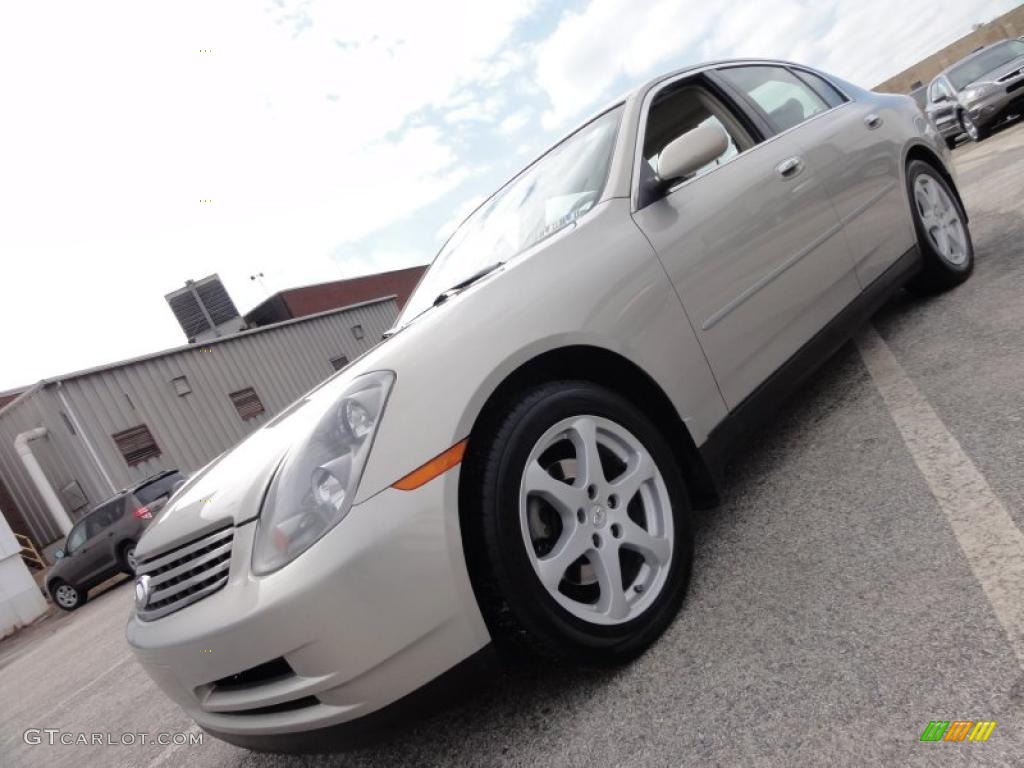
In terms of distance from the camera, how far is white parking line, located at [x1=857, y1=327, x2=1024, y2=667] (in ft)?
4.57

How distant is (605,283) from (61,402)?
1509cm

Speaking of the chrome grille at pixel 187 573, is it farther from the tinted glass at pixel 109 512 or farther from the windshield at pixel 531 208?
the tinted glass at pixel 109 512

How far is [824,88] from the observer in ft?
11.1

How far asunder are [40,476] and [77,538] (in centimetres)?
497

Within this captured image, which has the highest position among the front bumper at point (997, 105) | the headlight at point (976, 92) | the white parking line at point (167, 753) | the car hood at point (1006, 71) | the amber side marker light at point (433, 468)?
the car hood at point (1006, 71)

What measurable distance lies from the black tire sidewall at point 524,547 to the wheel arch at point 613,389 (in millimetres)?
61

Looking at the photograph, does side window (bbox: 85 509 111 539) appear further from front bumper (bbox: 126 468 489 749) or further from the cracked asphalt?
front bumper (bbox: 126 468 489 749)

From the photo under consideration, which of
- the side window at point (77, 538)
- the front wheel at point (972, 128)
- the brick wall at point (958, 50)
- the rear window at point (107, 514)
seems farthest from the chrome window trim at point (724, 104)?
the brick wall at point (958, 50)

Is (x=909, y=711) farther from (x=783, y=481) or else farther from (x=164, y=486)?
(x=164, y=486)

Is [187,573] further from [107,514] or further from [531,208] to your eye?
[107,514]

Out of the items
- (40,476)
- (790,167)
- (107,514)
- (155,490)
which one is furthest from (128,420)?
(790,167)

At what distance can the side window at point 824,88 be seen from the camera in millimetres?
3318

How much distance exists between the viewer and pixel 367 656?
1.38 metres

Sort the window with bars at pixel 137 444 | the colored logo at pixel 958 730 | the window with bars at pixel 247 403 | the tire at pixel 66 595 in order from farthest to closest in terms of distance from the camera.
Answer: the window with bars at pixel 247 403 < the window with bars at pixel 137 444 < the tire at pixel 66 595 < the colored logo at pixel 958 730
